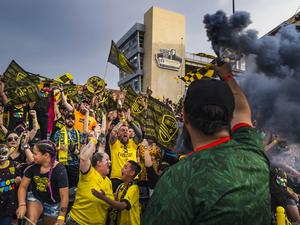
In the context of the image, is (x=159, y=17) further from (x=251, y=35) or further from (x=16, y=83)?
(x=251, y=35)

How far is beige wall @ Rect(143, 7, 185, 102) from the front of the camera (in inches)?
1777

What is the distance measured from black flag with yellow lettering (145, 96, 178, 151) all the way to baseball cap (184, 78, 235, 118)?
177 inches

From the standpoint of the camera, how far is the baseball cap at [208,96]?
5.10 feet

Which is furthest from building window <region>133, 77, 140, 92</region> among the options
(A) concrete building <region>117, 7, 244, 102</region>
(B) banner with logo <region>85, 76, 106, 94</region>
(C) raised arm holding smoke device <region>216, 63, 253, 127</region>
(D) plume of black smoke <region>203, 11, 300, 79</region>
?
(C) raised arm holding smoke device <region>216, 63, 253, 127</region>

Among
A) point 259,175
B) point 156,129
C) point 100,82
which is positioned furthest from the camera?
point 100,82

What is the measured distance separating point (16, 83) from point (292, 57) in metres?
7.49

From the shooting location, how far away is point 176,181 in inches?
54.8

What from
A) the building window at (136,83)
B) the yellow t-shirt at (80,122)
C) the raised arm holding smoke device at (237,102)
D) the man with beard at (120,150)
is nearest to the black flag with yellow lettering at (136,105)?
the yellow t-shirt at (80,122)

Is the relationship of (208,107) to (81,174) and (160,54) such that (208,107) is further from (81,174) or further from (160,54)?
(160,54)

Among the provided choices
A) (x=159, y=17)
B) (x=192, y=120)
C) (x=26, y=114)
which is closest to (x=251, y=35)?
(x=192, y=120)

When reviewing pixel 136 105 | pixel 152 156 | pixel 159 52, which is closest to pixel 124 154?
pixel 152 156

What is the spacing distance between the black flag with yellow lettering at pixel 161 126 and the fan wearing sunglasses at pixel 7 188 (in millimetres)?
2402

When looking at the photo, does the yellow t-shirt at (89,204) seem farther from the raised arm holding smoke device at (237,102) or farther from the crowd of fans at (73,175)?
the raised arm holding smoke device at (237,102)

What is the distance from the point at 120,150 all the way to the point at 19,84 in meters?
3.52
